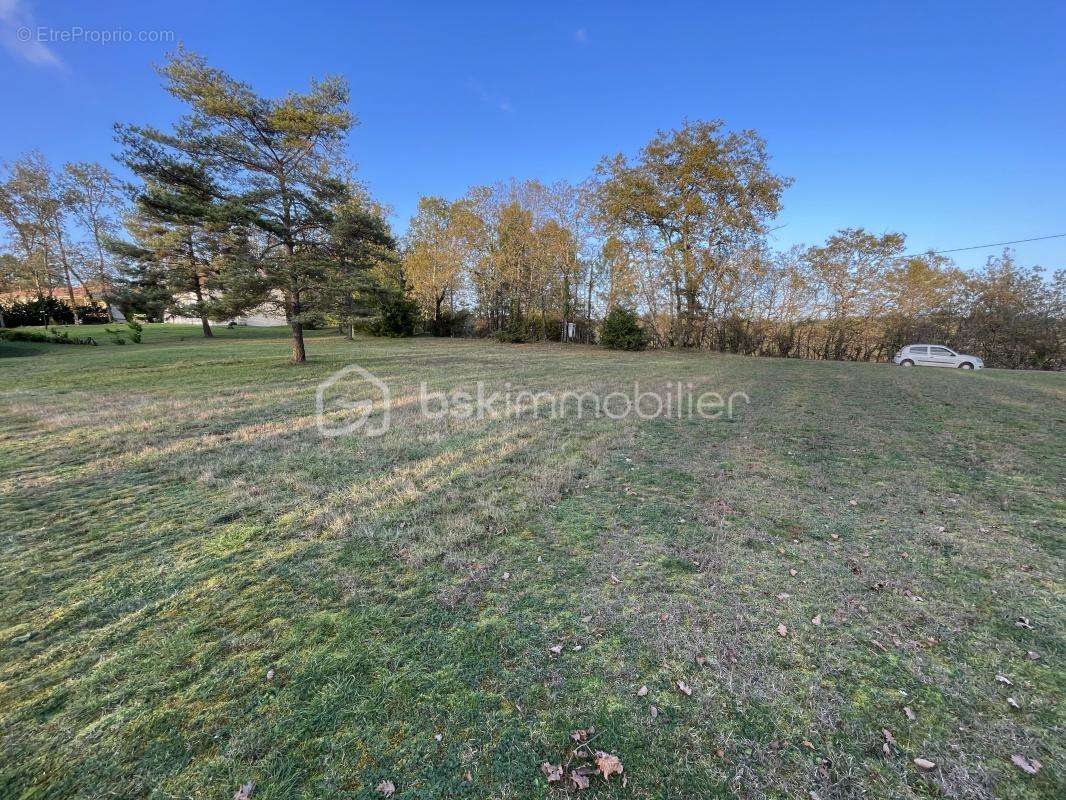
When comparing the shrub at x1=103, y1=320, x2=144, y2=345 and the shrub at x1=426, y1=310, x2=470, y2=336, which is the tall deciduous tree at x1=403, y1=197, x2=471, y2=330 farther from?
the shrub at x1=103, y1=320, x2=144, y2=345

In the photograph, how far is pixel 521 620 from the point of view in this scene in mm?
2209

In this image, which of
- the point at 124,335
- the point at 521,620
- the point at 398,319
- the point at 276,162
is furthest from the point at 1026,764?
the point at 124,335

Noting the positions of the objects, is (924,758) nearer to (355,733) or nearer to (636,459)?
(355,733)

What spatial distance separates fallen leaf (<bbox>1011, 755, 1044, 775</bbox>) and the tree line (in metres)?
12.6

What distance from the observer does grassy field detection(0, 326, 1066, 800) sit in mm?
1479

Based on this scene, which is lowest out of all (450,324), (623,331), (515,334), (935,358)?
(935,358)

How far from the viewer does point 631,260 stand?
21.5 meters

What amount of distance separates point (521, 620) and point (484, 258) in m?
25.7

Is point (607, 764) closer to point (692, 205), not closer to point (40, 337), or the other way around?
point (692, 205)

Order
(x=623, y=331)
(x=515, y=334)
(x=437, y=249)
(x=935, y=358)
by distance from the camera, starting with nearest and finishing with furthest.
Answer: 1. (x=935, y=358)
2. (x=623, y=331)
3. (x=437, y=249)
4. (x=515, y=334)

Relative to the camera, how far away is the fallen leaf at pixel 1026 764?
1.45 meters

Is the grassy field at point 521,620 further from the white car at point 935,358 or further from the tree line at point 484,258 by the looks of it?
the white car at point 935,358

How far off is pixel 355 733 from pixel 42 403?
9.70 meters

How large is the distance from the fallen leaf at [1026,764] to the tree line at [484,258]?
12646 millimetres
